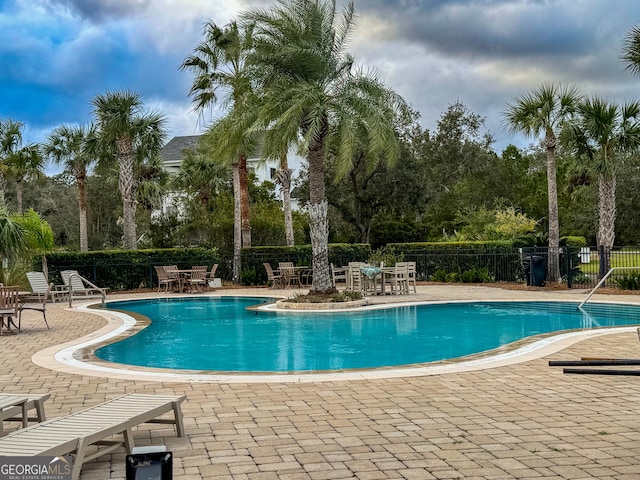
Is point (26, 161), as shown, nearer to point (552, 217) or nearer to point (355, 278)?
point (355, 278)

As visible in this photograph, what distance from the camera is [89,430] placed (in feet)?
14.8

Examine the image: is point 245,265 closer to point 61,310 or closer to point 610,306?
point 61,310

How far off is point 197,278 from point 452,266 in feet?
31.7

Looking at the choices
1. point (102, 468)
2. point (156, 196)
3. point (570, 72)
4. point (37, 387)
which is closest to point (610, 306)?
point (570, 72)

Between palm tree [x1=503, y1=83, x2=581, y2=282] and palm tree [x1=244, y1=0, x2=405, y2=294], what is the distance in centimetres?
549

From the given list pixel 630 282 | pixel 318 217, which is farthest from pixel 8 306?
pixel 630 282

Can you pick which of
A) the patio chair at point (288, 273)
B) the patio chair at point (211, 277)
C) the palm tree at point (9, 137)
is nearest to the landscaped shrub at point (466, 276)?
the patio chair at point (288, 273)

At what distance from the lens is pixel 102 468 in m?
4.82

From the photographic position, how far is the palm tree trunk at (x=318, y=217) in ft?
60.8

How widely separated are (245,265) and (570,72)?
13987 mm

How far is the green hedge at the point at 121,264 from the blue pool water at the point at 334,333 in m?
5.01

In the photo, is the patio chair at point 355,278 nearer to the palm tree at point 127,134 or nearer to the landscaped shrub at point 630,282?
the landscaped shrub at point 630,282

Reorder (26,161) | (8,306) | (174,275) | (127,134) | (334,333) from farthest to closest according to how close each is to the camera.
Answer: (26,161) → (127,134) → (174,275) → (334,333) → (8,306)

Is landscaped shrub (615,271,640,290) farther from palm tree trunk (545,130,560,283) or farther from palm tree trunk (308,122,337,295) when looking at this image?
palm tree trunk (308,122,337,295)
